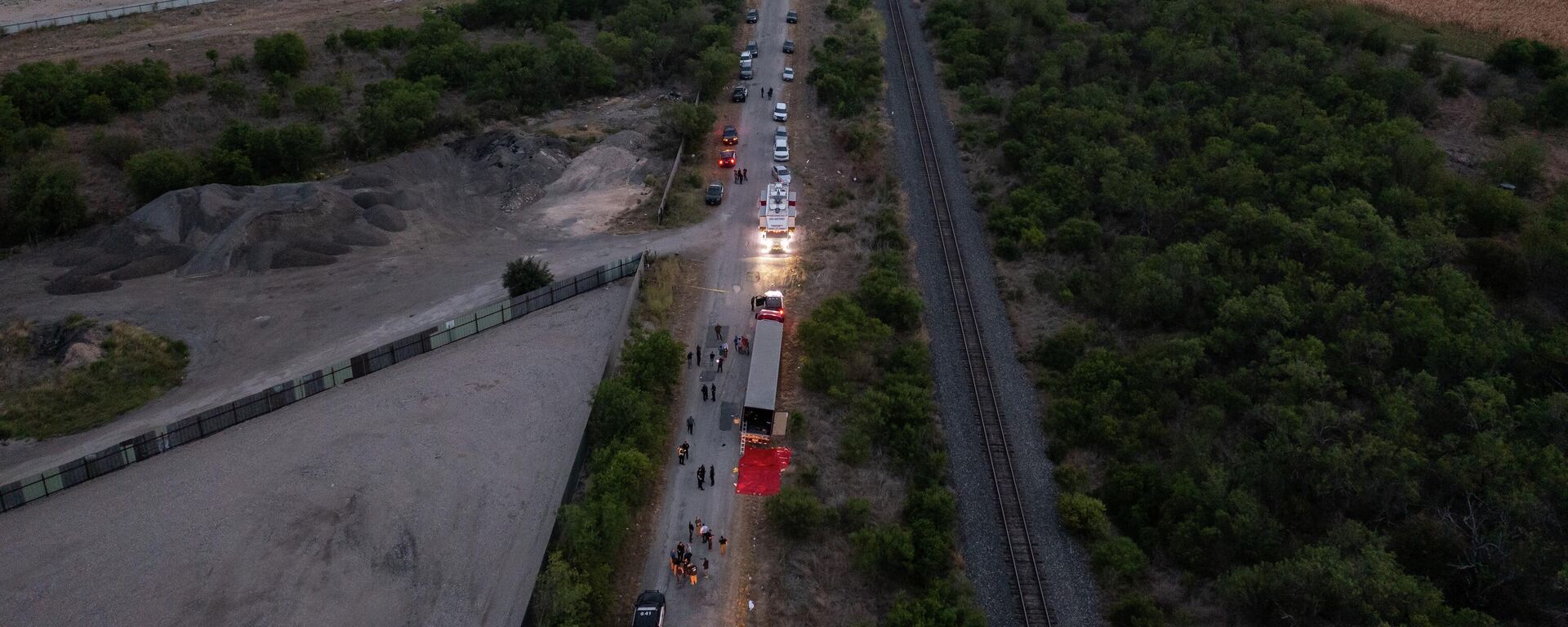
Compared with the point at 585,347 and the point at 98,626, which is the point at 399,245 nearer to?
the point at 585,347

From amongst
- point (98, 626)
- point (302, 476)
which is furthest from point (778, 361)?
point (98, 626)

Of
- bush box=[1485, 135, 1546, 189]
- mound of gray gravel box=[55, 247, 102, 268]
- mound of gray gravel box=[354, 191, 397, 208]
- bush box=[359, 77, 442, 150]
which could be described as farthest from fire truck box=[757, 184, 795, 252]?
bush box=[1485, 135, 1546, 189]

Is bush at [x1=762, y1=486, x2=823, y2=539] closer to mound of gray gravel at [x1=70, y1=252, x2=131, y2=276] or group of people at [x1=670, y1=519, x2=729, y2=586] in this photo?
group of people at [x1=670, y1=519, x2=729, y2=586]

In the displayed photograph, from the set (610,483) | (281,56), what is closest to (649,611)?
(610,483)

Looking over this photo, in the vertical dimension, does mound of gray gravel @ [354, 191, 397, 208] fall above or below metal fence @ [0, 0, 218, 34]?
below

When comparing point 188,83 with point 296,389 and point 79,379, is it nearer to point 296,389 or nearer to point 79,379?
point 79,379
